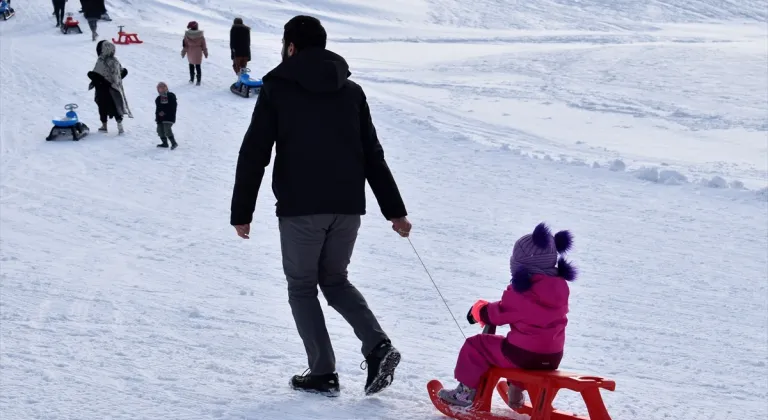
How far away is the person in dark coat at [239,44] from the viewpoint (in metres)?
16.1

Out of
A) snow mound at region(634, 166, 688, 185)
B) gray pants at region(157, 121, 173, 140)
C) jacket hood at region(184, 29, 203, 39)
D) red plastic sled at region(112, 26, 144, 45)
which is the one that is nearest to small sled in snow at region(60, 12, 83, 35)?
red plastic sled at region(112, 26, 144, 45)

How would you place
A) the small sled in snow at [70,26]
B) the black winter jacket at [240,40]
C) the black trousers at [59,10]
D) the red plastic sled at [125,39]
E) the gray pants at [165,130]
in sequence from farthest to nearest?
the black trousers at [59,10] → the small sled in snow at [70,26] → the red plastic sled at [125,39] → the black winter jacket at [240,40] → the gray pants at [165,130]

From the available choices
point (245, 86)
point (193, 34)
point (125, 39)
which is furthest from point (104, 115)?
point (125, 39)

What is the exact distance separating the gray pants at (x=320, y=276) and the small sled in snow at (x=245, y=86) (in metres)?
11.1

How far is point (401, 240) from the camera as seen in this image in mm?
7738

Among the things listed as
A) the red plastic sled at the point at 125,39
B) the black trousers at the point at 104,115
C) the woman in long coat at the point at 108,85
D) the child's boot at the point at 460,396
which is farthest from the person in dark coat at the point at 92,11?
the child's boot at the point at 460,396

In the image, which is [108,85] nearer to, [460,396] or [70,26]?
[70,26]

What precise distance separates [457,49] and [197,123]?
45.5ft

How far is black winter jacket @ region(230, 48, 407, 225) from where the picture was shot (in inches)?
143

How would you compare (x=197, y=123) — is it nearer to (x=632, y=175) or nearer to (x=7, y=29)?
(x=632, y=175)

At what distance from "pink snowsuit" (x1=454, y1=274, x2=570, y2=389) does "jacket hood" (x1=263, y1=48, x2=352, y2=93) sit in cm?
105

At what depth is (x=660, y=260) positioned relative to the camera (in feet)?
24.2

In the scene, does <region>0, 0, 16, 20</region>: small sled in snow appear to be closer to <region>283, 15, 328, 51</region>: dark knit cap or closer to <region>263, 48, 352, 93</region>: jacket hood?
<region>283, 15, 328, 51</region>: dark knit cap

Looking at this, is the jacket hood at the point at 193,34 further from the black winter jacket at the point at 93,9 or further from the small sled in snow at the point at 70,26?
the small sled in snow at the point at 70,26
